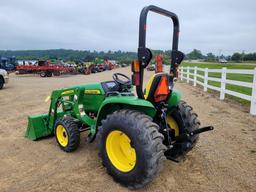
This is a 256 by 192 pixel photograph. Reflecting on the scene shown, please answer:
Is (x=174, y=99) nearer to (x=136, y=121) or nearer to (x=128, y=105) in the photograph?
(x=128, y=105)

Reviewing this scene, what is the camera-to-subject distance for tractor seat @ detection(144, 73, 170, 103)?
3.04 metres

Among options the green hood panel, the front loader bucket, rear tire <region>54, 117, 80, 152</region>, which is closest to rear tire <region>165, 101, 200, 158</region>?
the green hood panel

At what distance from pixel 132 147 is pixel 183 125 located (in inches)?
42.0

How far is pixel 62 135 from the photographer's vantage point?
164 inches

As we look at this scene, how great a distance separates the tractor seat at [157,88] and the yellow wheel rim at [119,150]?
62cm

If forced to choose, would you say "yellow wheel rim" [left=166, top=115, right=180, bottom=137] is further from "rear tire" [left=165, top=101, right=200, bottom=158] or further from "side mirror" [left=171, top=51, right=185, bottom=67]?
"side mirror" [left=171, top=51, right=185, bottom=67]

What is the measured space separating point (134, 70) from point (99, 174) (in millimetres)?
1556

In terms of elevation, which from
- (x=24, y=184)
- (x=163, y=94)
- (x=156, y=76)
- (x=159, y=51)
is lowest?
(x=24, y=184)

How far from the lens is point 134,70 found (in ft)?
8.88

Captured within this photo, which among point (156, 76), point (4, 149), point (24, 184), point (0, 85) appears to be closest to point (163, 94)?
point (156, 76)

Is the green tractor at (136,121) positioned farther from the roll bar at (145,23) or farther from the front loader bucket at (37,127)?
the front loader bucket at (37,127)

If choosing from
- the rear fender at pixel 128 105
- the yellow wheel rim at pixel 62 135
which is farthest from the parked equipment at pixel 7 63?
the rear fender at pixel 128 105

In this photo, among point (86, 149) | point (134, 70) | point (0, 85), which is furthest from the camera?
point (0, 85)

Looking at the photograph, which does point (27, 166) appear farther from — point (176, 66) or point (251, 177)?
point (251, 177)
